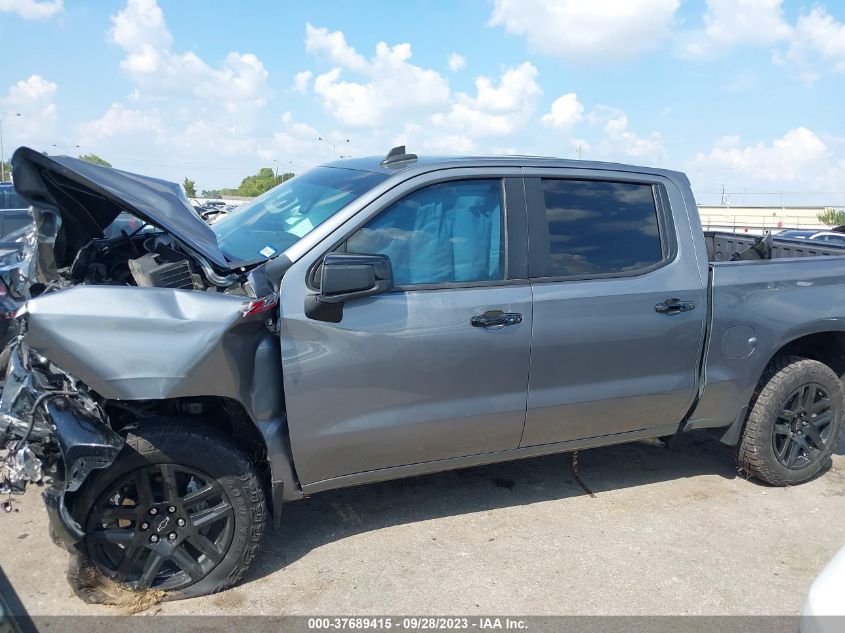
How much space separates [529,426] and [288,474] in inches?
50.2

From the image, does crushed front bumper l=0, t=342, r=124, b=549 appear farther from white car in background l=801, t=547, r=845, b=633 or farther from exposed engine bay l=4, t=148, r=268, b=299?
white car in background l=801, t=547, r=845, b=633

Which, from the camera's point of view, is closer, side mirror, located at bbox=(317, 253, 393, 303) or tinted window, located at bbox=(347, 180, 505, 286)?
side mirror, located at bbox=(317, 253, 393, 303)

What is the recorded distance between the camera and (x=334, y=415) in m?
3.11

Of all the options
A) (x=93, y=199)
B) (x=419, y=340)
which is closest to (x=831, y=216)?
(x=419, y=340)

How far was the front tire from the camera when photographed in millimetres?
2857

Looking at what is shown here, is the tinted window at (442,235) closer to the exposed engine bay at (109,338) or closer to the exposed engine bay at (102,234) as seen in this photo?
the exposed engine bay at (109,338)

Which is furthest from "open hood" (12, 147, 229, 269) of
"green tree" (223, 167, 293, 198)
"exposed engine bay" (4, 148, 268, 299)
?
"green tree" (223, 167, 293, 198)

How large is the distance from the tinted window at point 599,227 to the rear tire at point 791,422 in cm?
121

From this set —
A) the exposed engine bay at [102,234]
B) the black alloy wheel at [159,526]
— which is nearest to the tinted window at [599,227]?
the exposed engine bay at [102,234]

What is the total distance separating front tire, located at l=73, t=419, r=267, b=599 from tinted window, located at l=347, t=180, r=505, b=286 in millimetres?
1115

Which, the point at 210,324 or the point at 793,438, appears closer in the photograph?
the point at 210,324

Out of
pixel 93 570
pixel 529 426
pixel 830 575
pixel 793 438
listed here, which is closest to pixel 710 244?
pixel 793 438

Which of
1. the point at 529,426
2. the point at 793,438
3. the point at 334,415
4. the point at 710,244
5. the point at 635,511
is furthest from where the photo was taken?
the point at 710,244

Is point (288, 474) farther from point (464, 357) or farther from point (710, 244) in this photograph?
point (710, 244)
